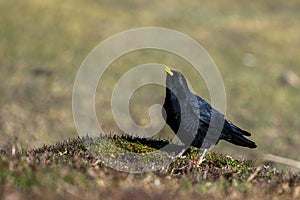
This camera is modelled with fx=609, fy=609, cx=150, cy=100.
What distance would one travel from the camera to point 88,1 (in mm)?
44250

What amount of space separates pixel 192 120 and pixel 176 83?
77cm

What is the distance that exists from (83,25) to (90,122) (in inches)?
591

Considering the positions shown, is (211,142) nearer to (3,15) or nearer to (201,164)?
(201,164)

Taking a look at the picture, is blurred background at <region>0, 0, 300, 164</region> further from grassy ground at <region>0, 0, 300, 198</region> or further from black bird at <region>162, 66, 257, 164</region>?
black bird at <region>162, 66, 257, 164</region>

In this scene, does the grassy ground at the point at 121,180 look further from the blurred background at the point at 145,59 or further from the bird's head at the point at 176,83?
the blurred background at the point at 145,59

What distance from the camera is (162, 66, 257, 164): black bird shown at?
998 centimetres

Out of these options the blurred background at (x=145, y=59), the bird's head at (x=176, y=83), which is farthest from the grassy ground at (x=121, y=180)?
the blurred background at (x=145, y=59)

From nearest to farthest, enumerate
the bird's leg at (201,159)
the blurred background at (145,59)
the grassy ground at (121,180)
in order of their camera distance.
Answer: the grassy ground at (121,180) → the bird's leg at (201,159) → the blurred background at (145,59)

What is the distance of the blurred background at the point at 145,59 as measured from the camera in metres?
25.1

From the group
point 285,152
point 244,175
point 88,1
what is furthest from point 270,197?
point 88,1

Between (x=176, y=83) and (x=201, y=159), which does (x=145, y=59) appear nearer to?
→ (x=176, y=83)

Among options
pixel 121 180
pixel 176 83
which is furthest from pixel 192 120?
pixel 121 180

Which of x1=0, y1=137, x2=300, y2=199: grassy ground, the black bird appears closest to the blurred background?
the black bird

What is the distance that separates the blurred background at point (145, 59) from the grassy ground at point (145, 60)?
49 millimetres
